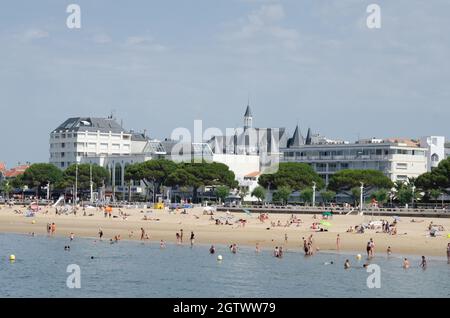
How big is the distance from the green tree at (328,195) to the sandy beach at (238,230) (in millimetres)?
16571

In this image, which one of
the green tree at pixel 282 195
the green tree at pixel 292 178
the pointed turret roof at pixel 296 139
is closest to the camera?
the green tree at pixel 282 195

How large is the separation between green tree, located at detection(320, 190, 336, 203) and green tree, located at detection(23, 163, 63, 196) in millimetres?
47219

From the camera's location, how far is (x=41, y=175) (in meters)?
135

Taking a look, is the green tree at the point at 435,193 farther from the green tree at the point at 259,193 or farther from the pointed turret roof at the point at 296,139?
the pointed turret roof at the point at 296,139

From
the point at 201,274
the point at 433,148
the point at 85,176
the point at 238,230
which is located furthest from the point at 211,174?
the point at 201,274

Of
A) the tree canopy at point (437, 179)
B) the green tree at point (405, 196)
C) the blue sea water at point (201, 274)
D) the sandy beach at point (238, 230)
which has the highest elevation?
the tree canopy at point (437, 179)

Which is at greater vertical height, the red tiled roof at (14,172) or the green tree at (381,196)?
the red tiled roof at (14,172)

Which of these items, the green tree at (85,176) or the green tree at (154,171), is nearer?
the green tree at (154,171)

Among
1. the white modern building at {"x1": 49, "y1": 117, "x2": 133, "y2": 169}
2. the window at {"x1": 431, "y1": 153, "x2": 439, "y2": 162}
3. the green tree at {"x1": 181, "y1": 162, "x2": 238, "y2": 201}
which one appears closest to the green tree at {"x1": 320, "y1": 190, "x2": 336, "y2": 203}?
the green tree at {"x1": 181, "y1": 162, "x2": 238, "y2": 201}

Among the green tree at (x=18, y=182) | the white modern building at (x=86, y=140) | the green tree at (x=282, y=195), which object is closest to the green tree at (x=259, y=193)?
the green tree at (x=282, y=195)

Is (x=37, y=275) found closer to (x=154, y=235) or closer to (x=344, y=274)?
(x=344, y=274)

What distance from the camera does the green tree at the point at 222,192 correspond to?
112 m

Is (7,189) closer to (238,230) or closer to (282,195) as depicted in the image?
(282,195)

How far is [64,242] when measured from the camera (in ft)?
199
